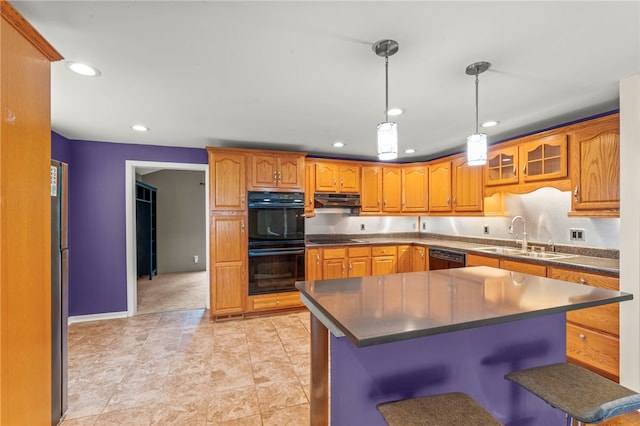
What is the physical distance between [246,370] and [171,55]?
2.45 meters

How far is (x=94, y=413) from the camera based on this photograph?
1983 millimetres

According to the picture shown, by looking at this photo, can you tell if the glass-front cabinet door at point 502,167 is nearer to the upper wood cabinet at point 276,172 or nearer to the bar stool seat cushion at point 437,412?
the upper wood cabinet at point 276,172

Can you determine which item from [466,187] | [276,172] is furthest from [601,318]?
[276,172]

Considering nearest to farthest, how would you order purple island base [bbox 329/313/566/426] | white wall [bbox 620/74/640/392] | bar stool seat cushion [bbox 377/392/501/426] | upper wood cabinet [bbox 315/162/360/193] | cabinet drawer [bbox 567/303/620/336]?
bar stool seat cushion [bbox 377/392/501/426] → purple island base [bbox 329/313/566/426] → white wall [bbox 620/74/640/392] → cabinet drawer [bbox 567/303/620/336] → upper wood cabinet [bbox 315/162/360/193]

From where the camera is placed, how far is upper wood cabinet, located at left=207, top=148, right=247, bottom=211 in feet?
11.9

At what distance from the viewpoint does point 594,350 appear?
2.31 metres

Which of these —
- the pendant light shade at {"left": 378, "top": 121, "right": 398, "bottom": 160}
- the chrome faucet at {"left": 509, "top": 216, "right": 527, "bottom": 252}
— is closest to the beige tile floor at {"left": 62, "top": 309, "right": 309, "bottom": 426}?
the pendant light shade at {"left": 378, "top": 121, "right": 398, "bottom": 160}

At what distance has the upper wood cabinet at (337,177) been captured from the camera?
430 cm

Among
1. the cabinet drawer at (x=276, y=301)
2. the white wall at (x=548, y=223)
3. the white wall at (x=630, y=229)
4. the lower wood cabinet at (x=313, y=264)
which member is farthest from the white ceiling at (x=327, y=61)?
the cabinet drawer at (x=276, y=301)

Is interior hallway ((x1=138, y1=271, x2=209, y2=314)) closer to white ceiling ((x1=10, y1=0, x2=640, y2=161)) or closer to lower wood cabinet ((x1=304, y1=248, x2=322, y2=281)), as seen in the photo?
lower wood cabinet ((x1=304, y1=248, x2=322, y2=281))

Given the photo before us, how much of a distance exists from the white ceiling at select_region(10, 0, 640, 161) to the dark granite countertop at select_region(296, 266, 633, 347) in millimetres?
1332

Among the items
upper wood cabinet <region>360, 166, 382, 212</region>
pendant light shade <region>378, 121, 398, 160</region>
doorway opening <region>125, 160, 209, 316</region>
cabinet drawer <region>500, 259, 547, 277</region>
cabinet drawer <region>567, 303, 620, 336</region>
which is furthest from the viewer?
doorway opening <region>125, 160, 209, 316</region>

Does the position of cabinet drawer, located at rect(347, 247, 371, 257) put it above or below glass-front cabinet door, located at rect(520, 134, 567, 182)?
below

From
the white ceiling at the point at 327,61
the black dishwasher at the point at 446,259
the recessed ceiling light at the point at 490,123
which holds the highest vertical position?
the white ceiling at the point at 327,61
